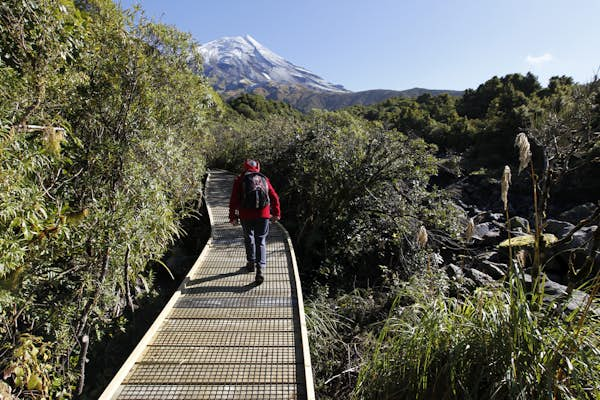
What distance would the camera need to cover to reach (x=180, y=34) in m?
7.13

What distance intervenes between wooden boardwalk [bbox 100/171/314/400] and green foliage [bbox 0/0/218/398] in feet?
2.72

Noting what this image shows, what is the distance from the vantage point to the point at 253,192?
4.93 meters

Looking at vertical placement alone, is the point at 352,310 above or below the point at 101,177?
below

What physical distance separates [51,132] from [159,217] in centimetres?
177

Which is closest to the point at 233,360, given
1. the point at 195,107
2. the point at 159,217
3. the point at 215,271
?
the point at 159,217

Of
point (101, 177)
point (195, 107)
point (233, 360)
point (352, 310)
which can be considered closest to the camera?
point (233, 360)

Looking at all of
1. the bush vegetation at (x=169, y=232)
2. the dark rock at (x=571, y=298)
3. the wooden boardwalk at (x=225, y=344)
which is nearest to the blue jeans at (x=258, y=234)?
the wooden boardwalk at (x=225, y=344)

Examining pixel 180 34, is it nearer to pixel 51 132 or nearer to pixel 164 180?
pixel 164 180

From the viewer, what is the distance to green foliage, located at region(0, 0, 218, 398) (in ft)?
→ 9.49

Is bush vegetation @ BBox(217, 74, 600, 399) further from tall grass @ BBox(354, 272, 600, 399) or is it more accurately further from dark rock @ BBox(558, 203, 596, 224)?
dark rock @ BBox(558, 203, 596, 224)

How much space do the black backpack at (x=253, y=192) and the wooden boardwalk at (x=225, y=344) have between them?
118 centimetres

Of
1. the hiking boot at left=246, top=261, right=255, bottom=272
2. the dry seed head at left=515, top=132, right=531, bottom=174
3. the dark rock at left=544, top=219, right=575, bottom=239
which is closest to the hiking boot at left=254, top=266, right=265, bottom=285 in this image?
the hiking boot at left=246, top=261, right=255, bottom=272

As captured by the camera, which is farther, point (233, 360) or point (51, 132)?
point (233, 360)

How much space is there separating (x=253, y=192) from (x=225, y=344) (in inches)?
85.1
